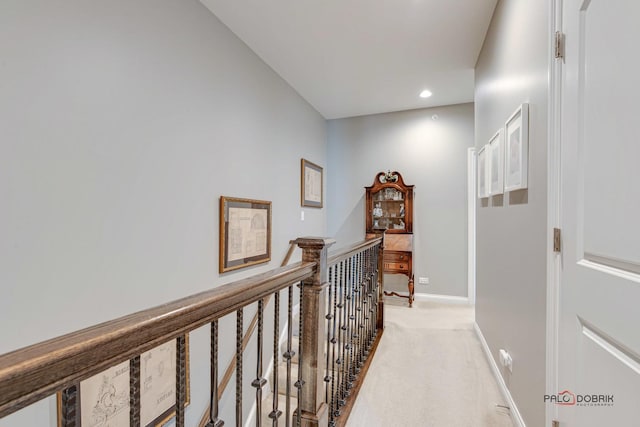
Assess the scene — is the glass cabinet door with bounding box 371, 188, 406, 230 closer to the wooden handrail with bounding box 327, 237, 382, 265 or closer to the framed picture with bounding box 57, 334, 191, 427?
the wooden handrail with bounding box 327, 237, 382, 265

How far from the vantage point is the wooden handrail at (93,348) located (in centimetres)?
40

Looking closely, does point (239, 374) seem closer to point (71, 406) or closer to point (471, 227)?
point (71, 406)

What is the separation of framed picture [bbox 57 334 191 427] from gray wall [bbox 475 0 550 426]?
6.14 feet

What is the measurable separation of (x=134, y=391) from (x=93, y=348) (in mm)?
142

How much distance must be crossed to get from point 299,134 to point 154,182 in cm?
235

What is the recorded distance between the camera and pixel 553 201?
1.25 m

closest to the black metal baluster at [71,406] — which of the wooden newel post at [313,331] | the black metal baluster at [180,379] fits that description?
the black metal baluster at [180,379]

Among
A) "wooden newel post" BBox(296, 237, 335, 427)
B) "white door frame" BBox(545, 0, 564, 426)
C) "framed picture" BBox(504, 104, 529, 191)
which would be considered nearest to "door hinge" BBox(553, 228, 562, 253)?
"white door frame" BBox(545, 0, 564, 426)

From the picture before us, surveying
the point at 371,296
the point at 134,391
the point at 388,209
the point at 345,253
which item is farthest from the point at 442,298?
the point at 134,391

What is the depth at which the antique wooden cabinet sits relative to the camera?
4.14m

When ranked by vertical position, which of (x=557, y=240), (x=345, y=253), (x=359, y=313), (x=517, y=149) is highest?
(x=517, y=149)

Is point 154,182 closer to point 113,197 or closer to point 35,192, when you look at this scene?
point 113,197

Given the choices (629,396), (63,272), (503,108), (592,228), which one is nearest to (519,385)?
(629,396)

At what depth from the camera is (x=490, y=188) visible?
2.25m
